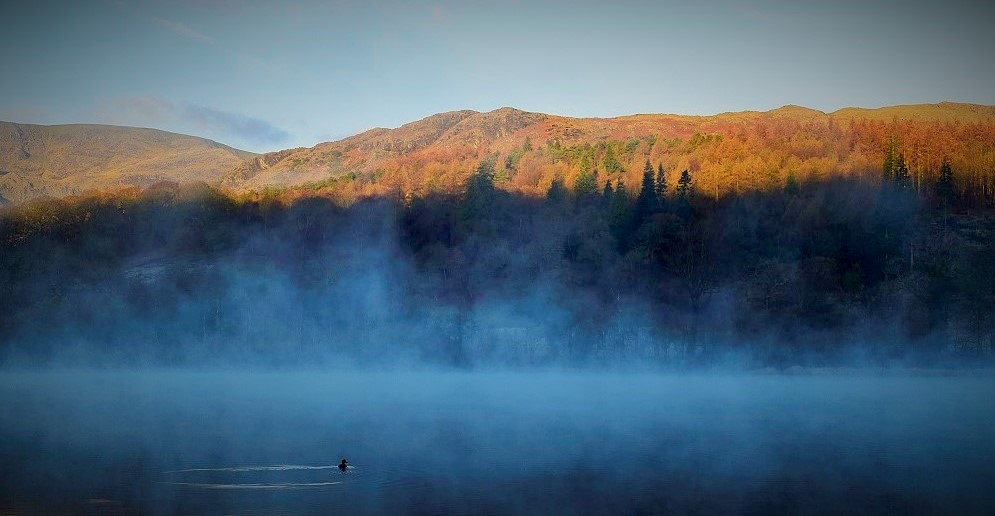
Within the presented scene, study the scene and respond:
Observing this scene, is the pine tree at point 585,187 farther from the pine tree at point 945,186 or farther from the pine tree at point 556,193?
the pine tree at point 945,186

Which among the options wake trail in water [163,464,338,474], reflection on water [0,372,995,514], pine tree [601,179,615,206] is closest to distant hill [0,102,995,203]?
pine tree [601,179,615,206]

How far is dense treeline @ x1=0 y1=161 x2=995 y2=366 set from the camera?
7112cm

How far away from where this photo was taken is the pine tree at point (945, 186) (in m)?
90.3

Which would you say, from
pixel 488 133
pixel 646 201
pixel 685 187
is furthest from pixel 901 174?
pixel 488 133

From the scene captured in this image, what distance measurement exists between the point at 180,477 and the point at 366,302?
61055 millimetres

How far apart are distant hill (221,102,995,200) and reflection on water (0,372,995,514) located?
218ft

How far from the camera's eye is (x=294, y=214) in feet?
329

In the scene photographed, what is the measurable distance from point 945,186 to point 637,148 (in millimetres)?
49032

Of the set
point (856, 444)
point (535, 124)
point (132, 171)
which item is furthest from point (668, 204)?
point (132, 171)

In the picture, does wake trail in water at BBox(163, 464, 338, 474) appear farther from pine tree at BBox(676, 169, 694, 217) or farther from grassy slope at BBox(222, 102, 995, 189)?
grassy slope at BBox(222, 102, 995, 189)

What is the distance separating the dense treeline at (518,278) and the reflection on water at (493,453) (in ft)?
91.3

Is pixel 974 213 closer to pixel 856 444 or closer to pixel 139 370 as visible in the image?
pixel 856 444

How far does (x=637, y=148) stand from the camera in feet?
428

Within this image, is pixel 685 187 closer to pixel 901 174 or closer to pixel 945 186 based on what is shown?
pixel 901 174
